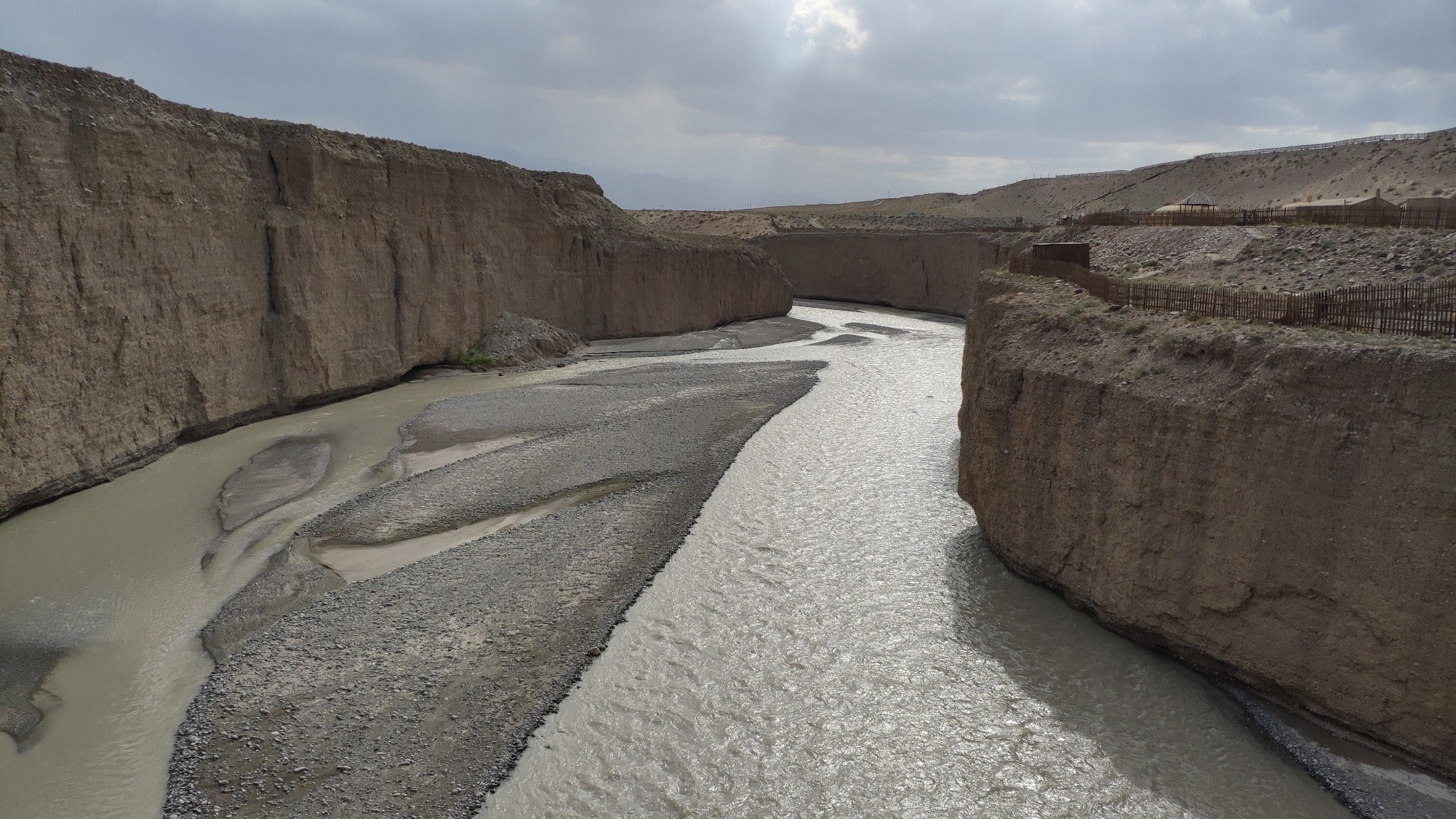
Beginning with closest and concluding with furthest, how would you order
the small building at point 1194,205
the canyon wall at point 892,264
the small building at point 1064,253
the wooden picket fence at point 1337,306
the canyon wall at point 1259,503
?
1. the canyon wall at point 1259,503
2. the wooden picket fence at point 1337,306
3. the small building at point 1064,253
4. the small building at point 1194,205
5. the canyon wall at point 892,264

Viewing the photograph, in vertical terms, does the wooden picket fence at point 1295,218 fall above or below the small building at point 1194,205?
below

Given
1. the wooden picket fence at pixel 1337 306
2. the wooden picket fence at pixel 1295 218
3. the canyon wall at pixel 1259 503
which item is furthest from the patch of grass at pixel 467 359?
the wooden picket fence at pixel 1337 306

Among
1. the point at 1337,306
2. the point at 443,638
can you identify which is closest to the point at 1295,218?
the point at 1337,306

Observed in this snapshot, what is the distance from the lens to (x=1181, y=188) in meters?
62.6

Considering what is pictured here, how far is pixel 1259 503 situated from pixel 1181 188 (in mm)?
63095

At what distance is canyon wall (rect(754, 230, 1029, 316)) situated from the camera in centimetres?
4322

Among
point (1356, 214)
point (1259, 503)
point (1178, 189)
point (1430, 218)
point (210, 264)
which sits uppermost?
point (1178, 189)

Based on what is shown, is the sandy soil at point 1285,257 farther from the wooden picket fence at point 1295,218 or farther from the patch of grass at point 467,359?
the patch of grass at point 467,359

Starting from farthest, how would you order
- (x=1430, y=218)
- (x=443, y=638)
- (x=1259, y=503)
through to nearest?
(x=1430, y=218) → (x=443, y=638) → (x=1259, y=503)

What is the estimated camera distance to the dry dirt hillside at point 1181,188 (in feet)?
144

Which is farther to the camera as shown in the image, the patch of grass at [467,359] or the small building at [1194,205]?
the patch of grass at [467,359]

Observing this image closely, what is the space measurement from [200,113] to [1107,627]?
68.4ft

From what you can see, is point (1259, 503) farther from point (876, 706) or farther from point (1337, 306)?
point (876, 706)

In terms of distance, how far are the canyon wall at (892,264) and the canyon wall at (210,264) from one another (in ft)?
68.0
